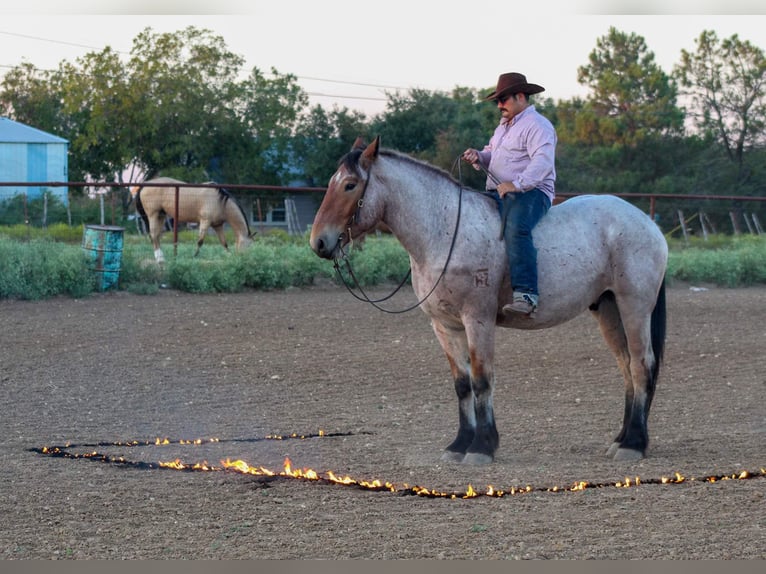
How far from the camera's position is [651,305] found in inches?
263

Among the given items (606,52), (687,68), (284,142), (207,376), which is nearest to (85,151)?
(284,142)

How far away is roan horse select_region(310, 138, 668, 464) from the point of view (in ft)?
20.0

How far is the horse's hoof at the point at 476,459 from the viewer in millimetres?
6113

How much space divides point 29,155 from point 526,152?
43.5m

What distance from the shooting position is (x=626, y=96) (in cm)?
4122

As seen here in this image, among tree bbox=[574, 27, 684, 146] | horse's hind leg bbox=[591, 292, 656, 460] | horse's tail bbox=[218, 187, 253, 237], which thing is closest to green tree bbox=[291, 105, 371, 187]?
tree bbox=[574, 27, 684, 146]

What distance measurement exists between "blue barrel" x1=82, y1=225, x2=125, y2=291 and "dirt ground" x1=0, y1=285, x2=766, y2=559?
147cm

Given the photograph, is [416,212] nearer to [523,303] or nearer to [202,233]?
[523,303]

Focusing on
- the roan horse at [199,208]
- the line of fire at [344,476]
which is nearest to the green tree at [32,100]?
the roan horse at [199,208]

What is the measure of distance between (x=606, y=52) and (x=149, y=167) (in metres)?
22.8

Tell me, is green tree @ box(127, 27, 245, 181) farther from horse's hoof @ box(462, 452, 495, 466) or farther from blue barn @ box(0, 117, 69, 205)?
horse's hoof @ box(462, 452, 495, 466)

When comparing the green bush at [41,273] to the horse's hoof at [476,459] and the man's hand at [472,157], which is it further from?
the horse's hoof at [476,459]

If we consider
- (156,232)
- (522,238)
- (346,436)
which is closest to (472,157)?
(522,238)

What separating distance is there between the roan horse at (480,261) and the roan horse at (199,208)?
12.8 meters
